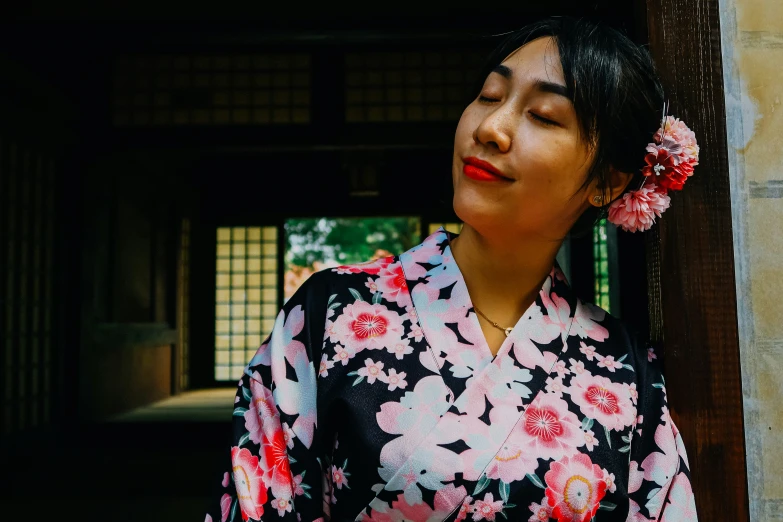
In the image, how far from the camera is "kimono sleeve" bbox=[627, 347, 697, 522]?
1.46 metres

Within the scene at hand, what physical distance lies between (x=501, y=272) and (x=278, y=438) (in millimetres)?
611

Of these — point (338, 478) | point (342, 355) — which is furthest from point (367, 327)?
point (338, 478)

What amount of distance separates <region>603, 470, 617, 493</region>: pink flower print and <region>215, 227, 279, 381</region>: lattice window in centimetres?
1036

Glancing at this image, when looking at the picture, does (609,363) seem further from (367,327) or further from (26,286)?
(26,286)

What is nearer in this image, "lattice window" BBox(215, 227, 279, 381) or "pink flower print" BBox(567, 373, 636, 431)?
"pink flower print" BBox(567, 373, 636, 431)

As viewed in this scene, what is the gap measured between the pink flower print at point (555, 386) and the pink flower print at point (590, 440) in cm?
9

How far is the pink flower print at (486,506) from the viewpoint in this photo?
1.35 metres

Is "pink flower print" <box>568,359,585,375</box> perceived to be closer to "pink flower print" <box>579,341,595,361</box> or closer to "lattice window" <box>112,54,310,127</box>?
"pink flower print" <box>579,341,595,361</box>

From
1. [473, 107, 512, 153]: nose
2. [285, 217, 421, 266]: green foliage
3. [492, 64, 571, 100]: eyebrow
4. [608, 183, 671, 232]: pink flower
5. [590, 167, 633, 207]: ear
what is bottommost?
[608, 183, 671, 232]: pink flower

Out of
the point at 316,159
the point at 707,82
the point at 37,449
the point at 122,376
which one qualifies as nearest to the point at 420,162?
the point at 316,159

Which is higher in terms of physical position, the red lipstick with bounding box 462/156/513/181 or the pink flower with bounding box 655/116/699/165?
the pink flower with bounding box 655/116/699/165

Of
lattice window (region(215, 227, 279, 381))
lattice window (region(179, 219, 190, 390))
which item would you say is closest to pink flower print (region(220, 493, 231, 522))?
lattice window (region(179, 219, 190, 390))

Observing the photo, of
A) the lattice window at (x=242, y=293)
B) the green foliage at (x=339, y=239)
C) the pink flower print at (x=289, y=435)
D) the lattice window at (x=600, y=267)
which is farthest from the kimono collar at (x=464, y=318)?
the green foliage at (x=339, y=239)

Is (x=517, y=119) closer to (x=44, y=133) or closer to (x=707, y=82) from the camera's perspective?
(x=707, y=82)
